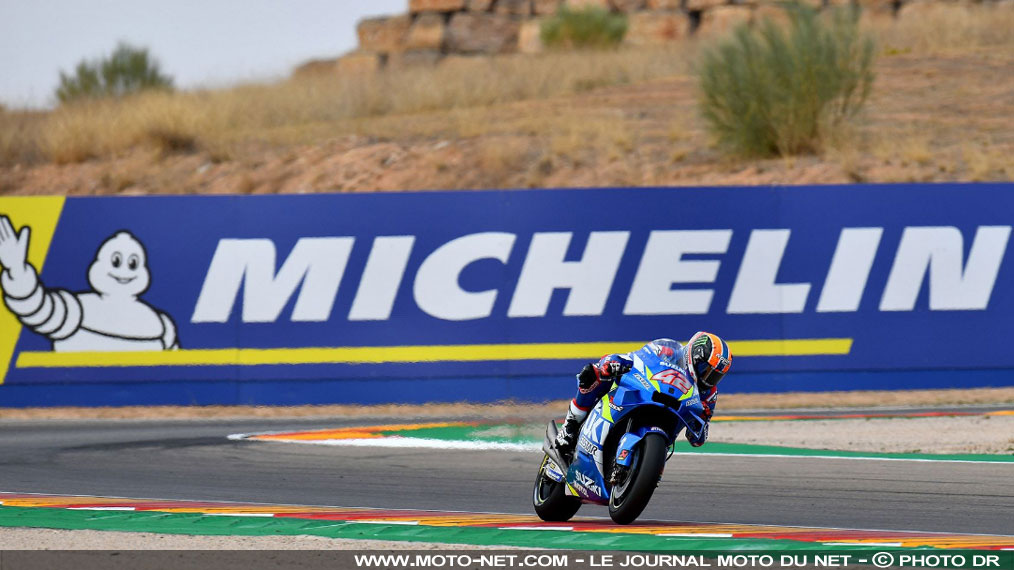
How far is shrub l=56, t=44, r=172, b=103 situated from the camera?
1793 inches

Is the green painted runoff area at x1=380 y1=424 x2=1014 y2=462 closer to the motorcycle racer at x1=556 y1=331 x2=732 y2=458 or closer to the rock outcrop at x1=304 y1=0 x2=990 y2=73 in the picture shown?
the motorcycle racer at x1=556 y1=331 x2=732 y2=458

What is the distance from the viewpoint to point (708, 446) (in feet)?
41.2

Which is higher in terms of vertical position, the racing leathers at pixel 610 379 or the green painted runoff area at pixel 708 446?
the racing leathers at pixel 610 379

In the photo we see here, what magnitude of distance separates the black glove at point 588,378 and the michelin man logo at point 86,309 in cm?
973

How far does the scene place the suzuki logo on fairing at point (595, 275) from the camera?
16438 millimetres

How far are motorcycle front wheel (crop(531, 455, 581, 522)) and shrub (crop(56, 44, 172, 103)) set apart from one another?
39638mm

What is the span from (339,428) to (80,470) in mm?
3532

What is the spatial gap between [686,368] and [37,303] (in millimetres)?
11245

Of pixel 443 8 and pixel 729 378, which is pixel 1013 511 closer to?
pixel 729 378

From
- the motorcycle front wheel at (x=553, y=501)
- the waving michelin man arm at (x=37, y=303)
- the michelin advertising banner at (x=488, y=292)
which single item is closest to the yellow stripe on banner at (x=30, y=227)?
the michelin advertising banner at (x=488, y=292)

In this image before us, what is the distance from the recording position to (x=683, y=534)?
7.53 meters

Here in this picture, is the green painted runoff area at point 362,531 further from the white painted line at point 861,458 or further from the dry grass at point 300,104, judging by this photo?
the dry grass at point 300,104

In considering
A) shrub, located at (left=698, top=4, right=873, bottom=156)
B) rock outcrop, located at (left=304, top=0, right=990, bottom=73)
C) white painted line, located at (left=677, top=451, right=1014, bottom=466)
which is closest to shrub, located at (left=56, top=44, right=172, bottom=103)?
rock outcrop, located at (left=304, top=0, right=990, bottom=73)

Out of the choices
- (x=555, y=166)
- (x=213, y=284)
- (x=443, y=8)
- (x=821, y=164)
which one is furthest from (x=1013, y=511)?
(x=443, y=8)
